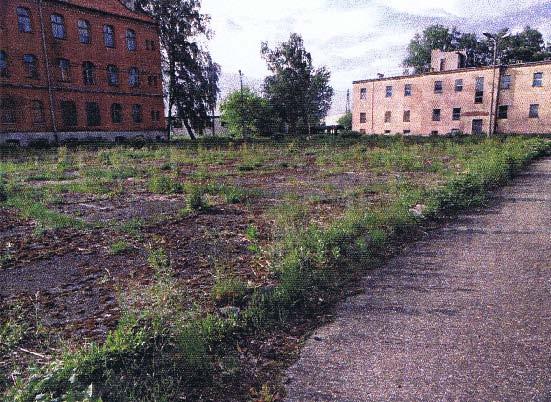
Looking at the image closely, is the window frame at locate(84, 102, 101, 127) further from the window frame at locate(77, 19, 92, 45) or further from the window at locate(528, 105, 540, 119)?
the window at locate(528, 105, 540, 119)

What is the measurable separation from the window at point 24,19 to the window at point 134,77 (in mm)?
8456

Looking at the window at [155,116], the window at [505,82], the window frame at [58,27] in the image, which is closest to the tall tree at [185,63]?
the window at [155,116]

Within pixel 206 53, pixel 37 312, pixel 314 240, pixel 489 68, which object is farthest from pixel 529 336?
pixel 489 68

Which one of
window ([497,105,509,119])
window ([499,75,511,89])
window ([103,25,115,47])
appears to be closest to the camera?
window ([103,25,115,47])

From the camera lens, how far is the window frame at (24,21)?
29.5m

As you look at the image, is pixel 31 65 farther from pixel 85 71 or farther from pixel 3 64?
pixel 85 71

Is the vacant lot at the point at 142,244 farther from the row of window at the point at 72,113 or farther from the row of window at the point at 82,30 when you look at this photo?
the row of window at the point at 82,30

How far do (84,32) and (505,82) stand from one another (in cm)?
4116

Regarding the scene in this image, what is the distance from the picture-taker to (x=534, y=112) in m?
Result: 40.1

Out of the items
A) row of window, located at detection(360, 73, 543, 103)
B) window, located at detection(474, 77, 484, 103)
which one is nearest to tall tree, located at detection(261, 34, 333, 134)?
row of window, located at detection(360, 73, 543, 103)

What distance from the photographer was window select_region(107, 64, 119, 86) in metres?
35.0

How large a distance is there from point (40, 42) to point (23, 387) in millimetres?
35462

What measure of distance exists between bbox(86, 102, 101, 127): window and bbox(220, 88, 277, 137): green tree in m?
23.2

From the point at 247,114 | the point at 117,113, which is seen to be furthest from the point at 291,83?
the point at 117,113
